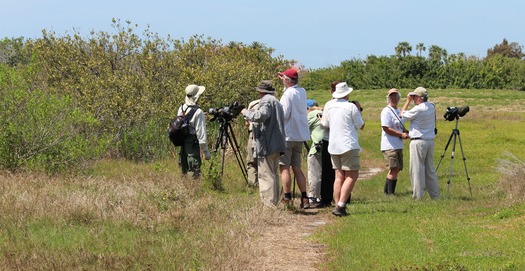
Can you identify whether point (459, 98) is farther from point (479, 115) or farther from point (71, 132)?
point (71, 132)

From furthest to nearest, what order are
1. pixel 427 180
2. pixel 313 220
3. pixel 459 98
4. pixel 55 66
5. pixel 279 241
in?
pixel 459 98
pixel 55 66
pixel 427 180
pixel 313 220
pixel 279 241

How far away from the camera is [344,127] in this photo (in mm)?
11078

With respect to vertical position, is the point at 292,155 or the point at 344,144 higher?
the point at 344,144

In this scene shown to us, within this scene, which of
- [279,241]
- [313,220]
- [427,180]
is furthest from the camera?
[427,180]

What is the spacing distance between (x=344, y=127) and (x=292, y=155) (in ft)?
3.55

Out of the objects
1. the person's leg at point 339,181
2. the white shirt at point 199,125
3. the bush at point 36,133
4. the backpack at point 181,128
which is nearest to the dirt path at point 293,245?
the person's leg at point 339,181

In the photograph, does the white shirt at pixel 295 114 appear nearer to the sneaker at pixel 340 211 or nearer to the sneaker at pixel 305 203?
the sneaker at pixel 305 203

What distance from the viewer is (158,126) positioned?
18.3 m

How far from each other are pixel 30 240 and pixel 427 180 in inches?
277

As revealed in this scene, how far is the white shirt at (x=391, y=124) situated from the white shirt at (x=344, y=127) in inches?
87.9

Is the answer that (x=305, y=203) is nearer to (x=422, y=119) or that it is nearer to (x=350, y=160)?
(x=350, y=160)

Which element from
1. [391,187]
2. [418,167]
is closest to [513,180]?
[418,167]

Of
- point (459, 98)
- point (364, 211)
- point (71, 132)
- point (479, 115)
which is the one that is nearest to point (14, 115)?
point (71, 132)

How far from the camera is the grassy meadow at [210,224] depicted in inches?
304
